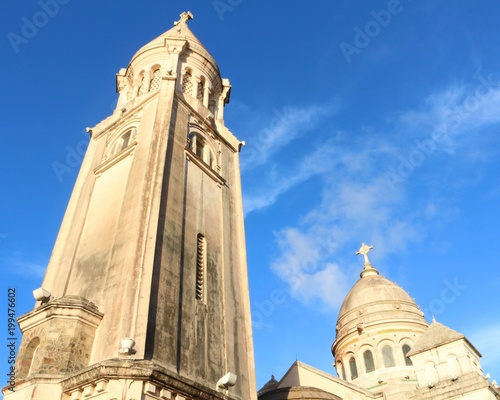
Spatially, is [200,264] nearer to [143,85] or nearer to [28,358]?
[28,358]

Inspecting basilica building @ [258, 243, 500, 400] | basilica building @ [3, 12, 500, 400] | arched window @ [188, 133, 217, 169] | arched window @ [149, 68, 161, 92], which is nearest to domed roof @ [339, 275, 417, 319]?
basilica building @ [258, 243, 500, 400]

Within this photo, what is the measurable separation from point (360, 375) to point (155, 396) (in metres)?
29.3

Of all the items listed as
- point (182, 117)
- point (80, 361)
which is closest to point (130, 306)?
point (80, 361)

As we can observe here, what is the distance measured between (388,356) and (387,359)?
0.33m

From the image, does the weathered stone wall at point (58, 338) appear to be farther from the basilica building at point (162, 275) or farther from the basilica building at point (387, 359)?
the basilica building at point (387, 359)

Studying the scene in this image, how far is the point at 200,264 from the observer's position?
18.5 meters

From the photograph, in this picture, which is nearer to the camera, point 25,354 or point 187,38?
point 25,354

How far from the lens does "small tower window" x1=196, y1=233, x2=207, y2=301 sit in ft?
58.0

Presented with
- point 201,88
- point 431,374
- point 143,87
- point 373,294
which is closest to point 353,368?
point 373,294

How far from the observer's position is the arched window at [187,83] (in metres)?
→ 25.9

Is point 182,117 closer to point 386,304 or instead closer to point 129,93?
point 129,93

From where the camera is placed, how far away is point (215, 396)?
48.5 feet

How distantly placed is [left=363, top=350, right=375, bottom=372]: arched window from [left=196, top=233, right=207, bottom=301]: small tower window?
2529 cm

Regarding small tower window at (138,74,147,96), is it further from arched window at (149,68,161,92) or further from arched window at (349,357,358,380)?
arched window at (349,357,358,380)
